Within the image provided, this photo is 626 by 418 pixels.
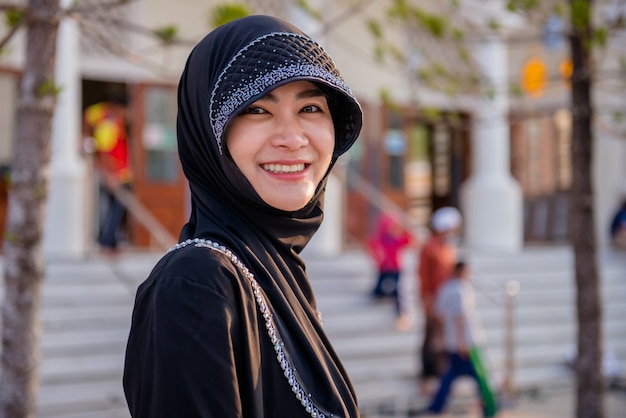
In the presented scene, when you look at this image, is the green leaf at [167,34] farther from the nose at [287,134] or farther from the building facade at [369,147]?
the building facade at [369,147]

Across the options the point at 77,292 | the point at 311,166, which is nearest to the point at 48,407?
the point at 77,292

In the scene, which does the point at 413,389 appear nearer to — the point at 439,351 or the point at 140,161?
the point at 439,351

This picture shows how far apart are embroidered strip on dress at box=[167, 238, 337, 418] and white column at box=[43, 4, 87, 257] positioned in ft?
25.9

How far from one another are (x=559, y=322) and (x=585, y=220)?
18.1 ft

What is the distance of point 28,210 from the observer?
3.43 metres

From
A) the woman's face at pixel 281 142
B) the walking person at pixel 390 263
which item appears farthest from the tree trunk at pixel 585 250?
the walking person at pixel 390 263

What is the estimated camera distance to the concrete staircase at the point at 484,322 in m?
7.76

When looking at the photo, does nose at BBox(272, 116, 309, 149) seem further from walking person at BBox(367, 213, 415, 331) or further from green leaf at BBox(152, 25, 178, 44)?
walking person at BBox(367, 213, 415, 331)

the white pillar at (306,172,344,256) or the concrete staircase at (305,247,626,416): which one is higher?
the white pillar at (306,172,344,256)

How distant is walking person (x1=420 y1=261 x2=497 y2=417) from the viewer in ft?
21.2

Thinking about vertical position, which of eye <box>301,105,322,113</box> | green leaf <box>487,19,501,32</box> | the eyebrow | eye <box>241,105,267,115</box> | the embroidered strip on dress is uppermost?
green leaf <box>487,19,501,32</box>

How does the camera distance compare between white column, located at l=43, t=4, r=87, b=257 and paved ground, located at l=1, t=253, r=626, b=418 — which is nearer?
paved ground, located at l=1, t=253, r=626, b=418

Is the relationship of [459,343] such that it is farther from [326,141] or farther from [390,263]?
[326,141]

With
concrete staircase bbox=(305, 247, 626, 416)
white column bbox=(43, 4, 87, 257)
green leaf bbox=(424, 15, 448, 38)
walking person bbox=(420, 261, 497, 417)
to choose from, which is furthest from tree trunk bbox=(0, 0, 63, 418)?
white column bbox=(43, 4, 87, 257)
